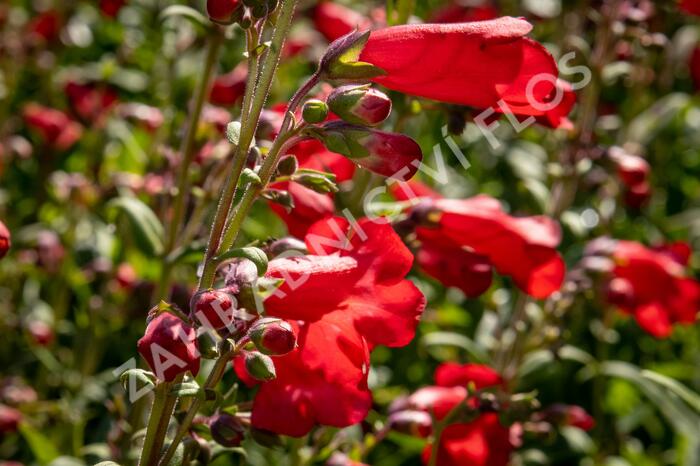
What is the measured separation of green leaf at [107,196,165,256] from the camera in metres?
2.35

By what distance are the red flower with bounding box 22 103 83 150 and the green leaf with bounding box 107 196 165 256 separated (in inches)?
57.2

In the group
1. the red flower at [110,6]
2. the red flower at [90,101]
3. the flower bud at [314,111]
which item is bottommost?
the red flower at [90,101]

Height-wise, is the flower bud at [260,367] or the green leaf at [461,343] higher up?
the flower bud at [260,367]

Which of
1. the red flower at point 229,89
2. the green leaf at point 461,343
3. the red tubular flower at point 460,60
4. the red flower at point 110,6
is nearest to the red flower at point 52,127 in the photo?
the red flower at point 110,6

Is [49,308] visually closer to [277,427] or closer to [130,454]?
[130,454]

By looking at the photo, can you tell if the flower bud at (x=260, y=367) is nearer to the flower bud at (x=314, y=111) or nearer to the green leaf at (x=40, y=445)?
the flower bud at (x=314, y=111)

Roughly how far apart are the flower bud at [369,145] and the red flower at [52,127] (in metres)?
2.56

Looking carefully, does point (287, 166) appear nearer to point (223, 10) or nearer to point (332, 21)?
point (223, 10)

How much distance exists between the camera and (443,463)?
6.91 feet

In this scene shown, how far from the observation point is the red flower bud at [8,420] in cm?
254

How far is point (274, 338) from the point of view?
1.35 m

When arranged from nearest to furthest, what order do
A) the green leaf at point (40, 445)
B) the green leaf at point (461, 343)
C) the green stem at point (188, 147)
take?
the green stem at point (188, 147) < the green leaf at point (40, 445) < the green leaf at point (461, 343)

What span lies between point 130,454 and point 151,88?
7.35 ft

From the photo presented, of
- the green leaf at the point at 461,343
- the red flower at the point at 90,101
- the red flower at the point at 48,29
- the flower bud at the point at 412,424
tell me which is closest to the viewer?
the flower bud at the point at 412,424
